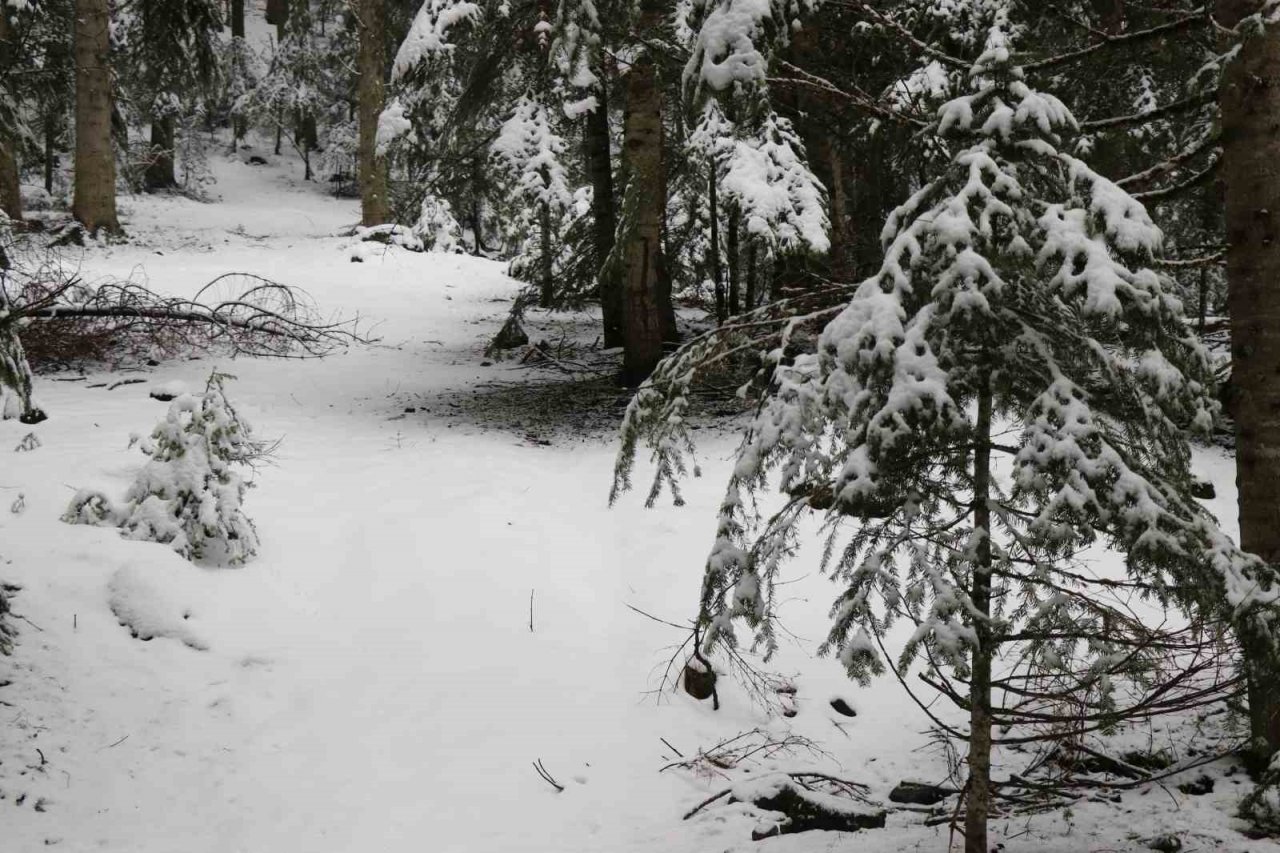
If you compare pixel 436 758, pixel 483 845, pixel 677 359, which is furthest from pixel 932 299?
pixel 436 758

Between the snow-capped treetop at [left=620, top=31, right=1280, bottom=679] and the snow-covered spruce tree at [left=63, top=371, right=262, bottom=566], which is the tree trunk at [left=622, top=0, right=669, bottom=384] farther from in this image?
the snow-capped treetop at [left=620, top=31, right=1280, bottom=679]

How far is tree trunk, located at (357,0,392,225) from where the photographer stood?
19.1m

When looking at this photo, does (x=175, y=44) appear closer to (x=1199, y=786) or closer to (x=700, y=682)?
(x=700, y=682)

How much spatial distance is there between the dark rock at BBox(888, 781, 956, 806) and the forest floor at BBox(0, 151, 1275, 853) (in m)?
0.10

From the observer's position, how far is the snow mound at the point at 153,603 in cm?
500

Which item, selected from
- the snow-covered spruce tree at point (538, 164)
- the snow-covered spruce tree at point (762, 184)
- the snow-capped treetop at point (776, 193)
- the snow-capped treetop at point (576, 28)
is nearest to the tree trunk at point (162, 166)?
the snow-covered spruce tree at point (538, 164)

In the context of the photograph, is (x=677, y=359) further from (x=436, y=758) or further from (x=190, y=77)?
(x=190, y=77)

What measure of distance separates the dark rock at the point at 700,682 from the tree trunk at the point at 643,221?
417 cm

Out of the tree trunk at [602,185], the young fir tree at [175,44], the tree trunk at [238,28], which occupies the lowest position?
the tree trunk at [602,185]

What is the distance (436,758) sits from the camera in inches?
182

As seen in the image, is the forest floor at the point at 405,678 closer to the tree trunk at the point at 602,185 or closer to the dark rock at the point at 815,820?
the dark rock at the point at 815,820

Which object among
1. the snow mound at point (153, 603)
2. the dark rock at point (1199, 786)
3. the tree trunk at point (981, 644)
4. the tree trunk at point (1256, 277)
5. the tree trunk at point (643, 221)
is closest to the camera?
the tree trunk at point (981, 644)

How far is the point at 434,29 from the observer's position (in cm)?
907

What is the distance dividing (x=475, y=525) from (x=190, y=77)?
11.9 metres
